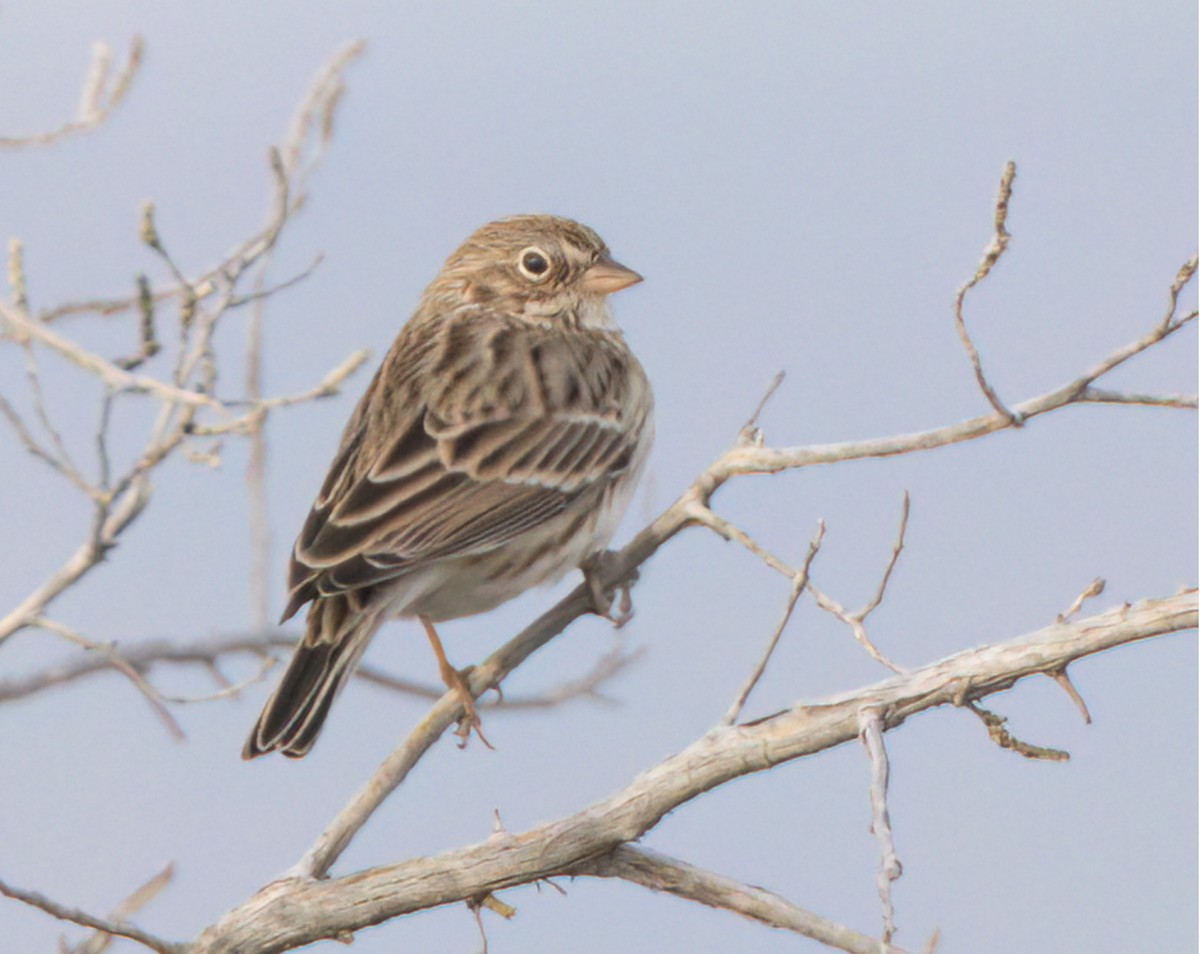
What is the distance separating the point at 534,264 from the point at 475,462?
1.63 meters

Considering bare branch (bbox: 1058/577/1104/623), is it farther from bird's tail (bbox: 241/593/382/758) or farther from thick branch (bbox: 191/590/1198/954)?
bird's tail (bbox: 241/593/382/758)

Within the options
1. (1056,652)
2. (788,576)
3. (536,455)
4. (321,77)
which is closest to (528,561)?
(536,455)

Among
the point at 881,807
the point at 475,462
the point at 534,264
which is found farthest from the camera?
the point at 534,264

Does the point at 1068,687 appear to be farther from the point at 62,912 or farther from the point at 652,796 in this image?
the point at 62,912

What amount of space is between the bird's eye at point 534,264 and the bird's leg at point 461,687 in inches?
84.2

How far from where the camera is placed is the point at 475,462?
688 centimetres

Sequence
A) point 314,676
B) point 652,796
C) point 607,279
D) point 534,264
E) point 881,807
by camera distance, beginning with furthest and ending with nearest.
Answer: point 534,264
point 607,279
point 314,676
point 652,796
point 881,807

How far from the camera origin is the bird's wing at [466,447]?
637cm

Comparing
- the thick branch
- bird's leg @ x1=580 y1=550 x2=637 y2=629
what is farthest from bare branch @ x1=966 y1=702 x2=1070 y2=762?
bird's leg @ x1=580 y1=550 x2=637 y2=629

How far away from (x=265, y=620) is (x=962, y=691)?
310 cm

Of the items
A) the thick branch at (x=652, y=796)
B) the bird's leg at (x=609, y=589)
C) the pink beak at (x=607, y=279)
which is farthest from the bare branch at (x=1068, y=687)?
the pink beak at (x=607, y=279)

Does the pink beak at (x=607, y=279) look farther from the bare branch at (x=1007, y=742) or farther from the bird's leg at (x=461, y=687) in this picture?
the bare branch at (x=1007, y=742)

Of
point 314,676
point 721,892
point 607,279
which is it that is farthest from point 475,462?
point 721,892

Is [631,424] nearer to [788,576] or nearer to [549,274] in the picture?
[549,274]
